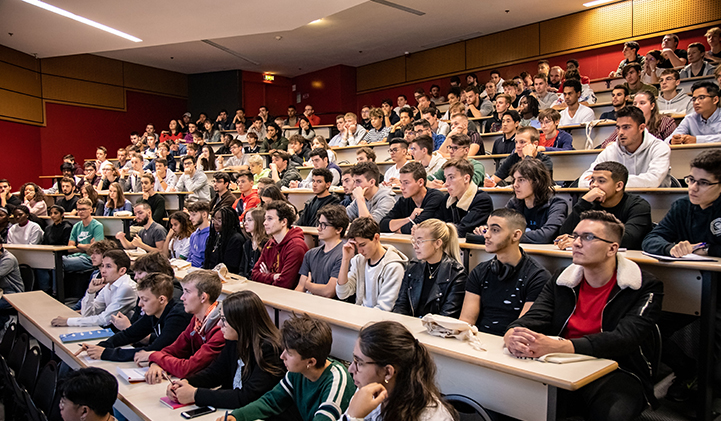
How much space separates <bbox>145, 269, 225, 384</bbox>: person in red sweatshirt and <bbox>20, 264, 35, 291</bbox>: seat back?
353 cm

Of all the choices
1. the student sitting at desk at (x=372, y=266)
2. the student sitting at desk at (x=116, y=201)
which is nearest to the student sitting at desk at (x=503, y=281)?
the student sitting at desk at (x=372, y=266)

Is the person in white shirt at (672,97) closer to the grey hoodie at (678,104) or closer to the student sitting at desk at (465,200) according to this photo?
the grey hoodie at (678,104)

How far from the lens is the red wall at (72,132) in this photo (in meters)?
9.45

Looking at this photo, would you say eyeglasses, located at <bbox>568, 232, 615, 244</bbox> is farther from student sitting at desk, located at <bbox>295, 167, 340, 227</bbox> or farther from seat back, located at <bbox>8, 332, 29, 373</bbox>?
seat back, located at <bbox>8, 332, 29, 373</bbox>

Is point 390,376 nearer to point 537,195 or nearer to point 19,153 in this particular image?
point 537,195

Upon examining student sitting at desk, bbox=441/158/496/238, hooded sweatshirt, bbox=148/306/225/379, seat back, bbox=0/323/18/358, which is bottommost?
seat back, bbox=0/323/18/358

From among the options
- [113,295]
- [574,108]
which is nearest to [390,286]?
[113,295]

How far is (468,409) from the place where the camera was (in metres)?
1.85

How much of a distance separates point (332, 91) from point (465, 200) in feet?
31.8

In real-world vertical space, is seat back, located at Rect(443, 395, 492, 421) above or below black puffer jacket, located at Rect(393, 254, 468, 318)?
below

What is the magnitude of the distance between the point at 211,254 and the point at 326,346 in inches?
116

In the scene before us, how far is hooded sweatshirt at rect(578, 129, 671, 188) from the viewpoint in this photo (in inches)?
129

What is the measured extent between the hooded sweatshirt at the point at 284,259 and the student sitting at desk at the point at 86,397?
179 centimetres

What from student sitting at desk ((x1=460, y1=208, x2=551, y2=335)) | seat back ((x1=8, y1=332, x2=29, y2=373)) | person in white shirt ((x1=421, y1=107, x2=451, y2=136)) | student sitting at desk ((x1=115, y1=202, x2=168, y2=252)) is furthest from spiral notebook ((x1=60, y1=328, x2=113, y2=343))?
person in white shirt ((x1=421, y1=107, x2=451, y2=136))
